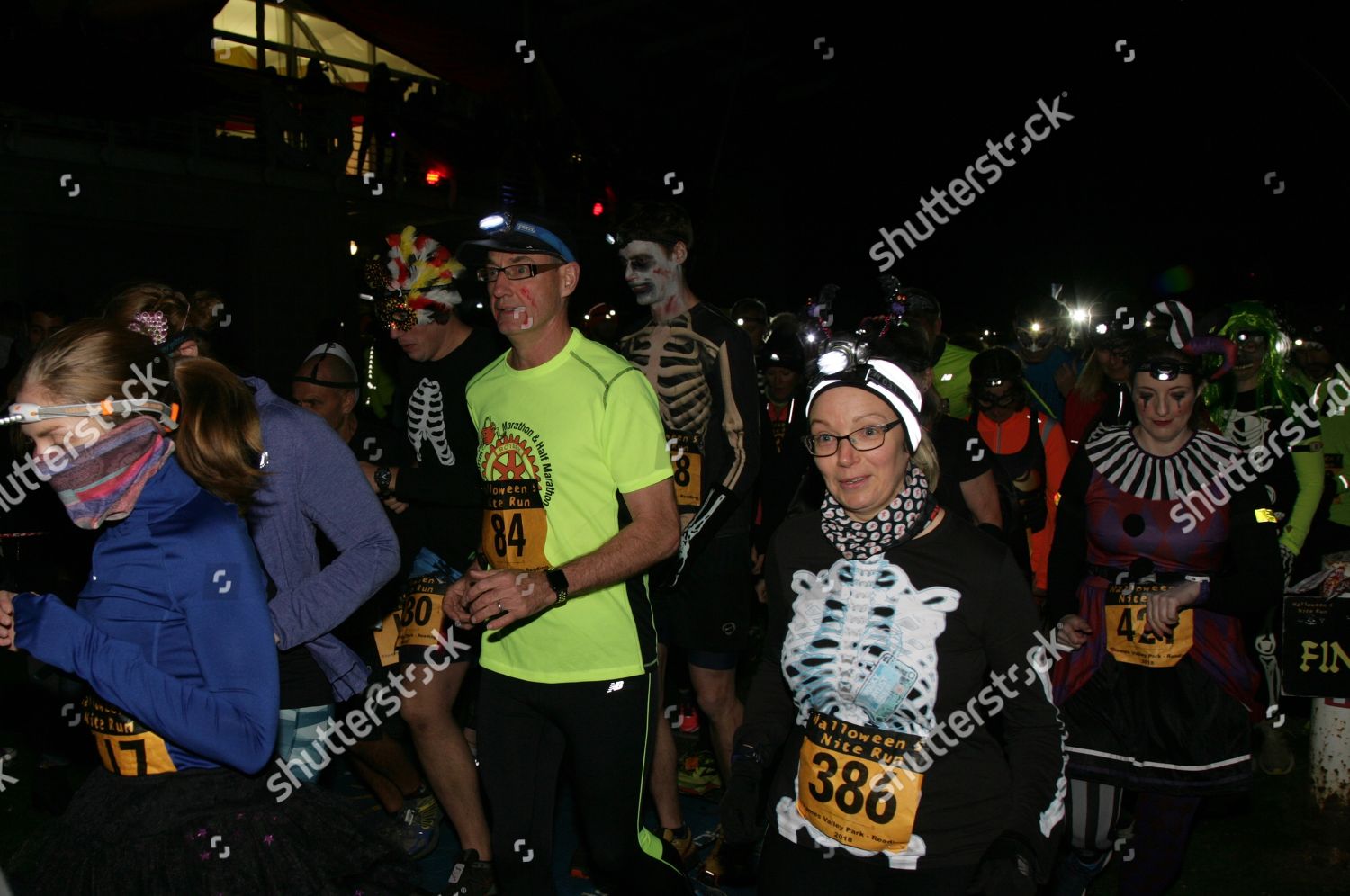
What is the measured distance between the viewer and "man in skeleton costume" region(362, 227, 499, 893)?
4172mm

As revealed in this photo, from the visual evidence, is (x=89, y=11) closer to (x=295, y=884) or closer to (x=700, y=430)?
(x=700, y=430)

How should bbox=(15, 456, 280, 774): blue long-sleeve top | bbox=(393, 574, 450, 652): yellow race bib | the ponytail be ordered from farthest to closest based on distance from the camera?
bbox=(393, 574, 450, 652): yellow race bib < the ponytail < bbox=(15, 456, 280, 774): blue long-sleeve top

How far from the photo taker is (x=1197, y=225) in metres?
16.9

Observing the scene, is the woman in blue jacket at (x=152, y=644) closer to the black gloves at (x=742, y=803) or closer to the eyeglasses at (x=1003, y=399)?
the black gloves at (x=742, y=803)

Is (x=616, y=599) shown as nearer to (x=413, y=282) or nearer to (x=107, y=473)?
(x=107, y=473)

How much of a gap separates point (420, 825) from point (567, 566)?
2.15 metres

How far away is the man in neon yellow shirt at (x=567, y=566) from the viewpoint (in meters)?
3.38

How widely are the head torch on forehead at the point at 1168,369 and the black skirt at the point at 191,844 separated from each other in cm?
291

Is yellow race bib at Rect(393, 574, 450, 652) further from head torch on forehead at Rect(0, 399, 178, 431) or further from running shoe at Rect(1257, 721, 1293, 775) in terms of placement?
running shoe at Rect(1257, 721, 1293, 775)

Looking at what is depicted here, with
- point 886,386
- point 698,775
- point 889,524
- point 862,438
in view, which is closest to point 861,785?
point 889,524

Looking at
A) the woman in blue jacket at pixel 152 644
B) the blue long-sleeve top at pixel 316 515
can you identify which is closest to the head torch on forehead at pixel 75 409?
the woman in blue jacket at pixel 152 644

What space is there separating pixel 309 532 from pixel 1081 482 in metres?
2.63

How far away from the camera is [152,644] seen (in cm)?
230

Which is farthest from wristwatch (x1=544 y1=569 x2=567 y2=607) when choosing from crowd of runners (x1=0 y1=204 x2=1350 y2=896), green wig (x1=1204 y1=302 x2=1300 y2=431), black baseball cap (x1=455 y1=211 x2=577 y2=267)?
green wig (x1=1204 y1=302 x2=1300 y2=431)
